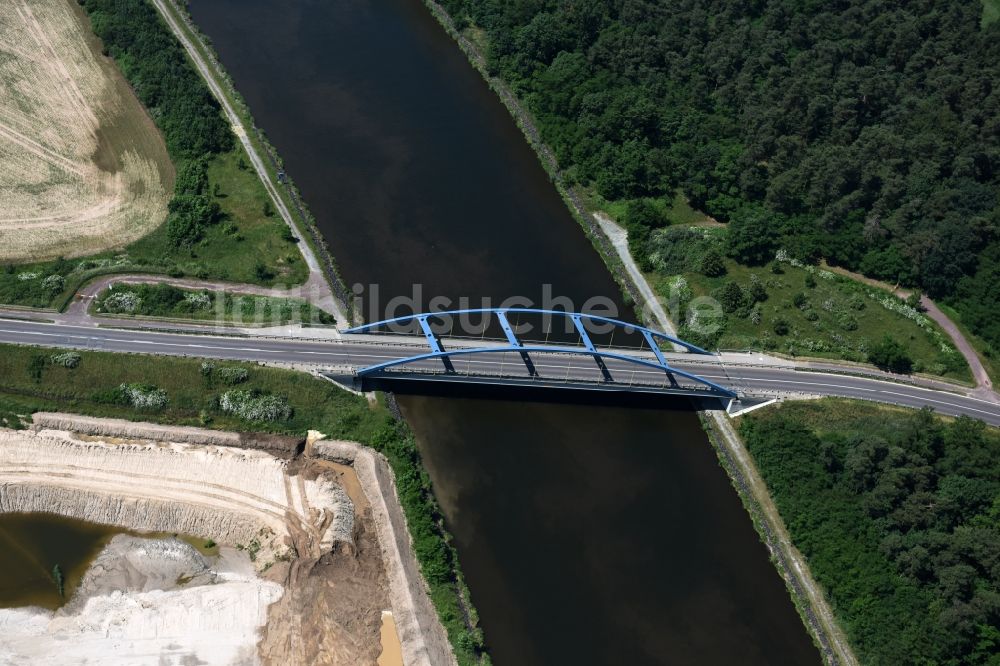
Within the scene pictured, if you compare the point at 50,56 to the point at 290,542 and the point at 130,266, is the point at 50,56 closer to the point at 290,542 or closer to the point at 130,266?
the point at 130,266

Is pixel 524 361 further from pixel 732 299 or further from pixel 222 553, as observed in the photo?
pixel 222 553

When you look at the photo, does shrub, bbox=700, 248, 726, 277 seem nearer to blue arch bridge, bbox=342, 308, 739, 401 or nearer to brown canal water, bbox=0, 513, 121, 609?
blue arch bridge, bbox=342, 308, 739, 401

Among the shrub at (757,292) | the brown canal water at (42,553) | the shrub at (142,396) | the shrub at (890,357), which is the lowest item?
the brown canal water at (42,553)

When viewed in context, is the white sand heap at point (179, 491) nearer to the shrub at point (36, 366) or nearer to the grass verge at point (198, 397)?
the grass verge at point (198, 397)

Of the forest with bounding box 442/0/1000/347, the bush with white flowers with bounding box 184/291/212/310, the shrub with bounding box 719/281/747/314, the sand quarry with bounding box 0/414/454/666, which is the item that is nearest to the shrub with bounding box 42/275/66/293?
the bush with white flowers with bounding box 184/291/212/310

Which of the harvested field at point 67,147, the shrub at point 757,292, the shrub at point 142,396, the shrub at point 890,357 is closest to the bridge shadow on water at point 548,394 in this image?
the shrub at point 757,292
